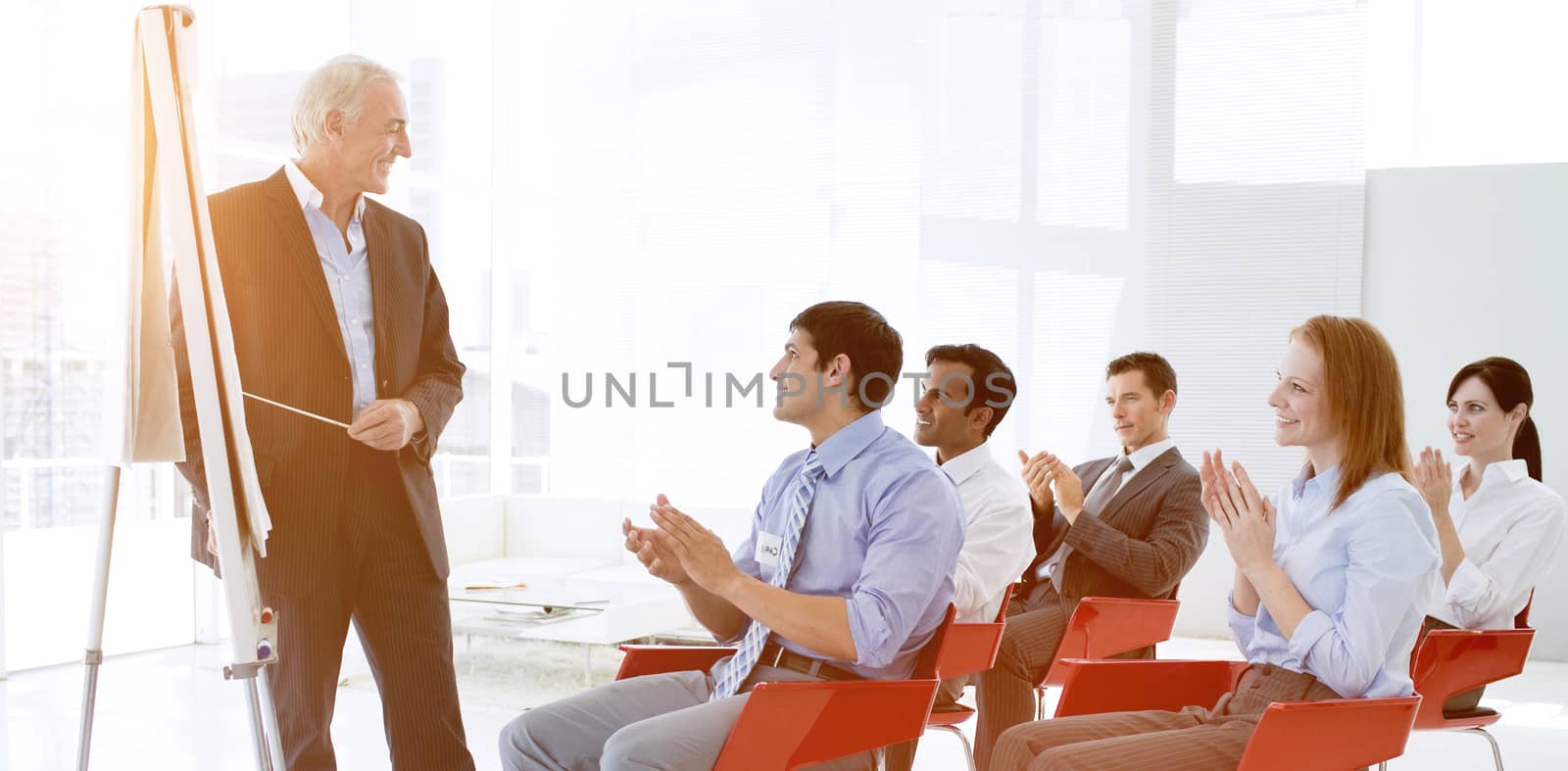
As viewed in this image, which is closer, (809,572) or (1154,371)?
(809,572)

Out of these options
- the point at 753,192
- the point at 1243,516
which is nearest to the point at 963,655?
the point at 1243,516

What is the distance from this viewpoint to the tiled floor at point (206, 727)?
4.21 m

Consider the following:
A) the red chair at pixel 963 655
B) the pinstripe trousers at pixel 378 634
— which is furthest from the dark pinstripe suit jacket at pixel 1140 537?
the pinstripe trousers at pixel 378 634

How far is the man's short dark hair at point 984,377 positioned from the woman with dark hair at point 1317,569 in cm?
121

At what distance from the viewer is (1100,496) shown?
153 inches

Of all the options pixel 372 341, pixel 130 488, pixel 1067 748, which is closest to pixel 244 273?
pixel 372 341

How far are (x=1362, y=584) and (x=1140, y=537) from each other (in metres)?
1.65

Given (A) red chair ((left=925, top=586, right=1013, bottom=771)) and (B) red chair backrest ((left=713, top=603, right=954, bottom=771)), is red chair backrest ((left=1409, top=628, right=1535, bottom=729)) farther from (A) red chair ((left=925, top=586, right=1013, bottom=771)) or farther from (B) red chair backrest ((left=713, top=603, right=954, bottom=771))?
(B) red chair backrest ((left=713, top=603, right=954, bottom=771))

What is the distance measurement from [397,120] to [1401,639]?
197cm

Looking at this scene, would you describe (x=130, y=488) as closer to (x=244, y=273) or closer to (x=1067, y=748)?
(x=244, y=273)

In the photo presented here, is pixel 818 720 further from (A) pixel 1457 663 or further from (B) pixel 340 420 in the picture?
(A) pixel 1457 663

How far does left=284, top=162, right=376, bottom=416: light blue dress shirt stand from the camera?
2.35m

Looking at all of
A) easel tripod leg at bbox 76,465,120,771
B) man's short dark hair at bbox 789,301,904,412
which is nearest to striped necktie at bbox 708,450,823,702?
man's short dark hair at bbox 789,301,904,412

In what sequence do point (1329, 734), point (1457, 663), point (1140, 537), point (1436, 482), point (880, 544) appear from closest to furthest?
point (1329, 734)
point (880, 544)
point (1457, 663)
point (1436, 482)
point (1140, 537)
